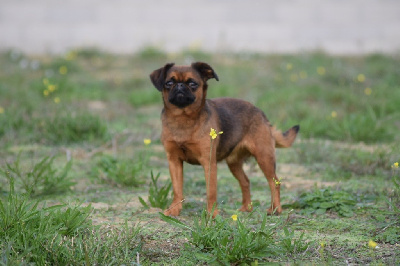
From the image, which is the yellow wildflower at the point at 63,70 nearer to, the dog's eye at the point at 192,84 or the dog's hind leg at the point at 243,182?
the dog's hind leg at the point at 243,182

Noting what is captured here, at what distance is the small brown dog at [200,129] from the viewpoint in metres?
4.77

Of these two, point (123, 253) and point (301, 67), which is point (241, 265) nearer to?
point (123, 253)

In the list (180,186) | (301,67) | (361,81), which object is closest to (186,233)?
(180,186)

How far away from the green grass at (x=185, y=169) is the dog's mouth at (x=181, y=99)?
2.38 feet

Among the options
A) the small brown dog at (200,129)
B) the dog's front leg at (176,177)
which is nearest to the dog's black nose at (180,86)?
the small brown dog at (200,129)

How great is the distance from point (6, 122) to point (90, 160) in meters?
1.52

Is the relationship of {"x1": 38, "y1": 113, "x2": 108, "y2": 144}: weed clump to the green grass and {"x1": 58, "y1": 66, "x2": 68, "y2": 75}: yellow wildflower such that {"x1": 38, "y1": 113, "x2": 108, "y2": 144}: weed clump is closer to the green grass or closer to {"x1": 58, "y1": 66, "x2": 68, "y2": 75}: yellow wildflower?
the green grass

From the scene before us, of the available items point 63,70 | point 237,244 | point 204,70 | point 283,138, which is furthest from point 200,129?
point 63,70

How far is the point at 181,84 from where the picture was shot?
474 centimetres

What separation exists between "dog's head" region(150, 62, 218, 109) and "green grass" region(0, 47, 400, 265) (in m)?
0.76

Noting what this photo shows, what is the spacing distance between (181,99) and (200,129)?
1.01 ft

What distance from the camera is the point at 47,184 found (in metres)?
5.32

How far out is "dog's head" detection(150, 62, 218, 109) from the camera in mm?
4687

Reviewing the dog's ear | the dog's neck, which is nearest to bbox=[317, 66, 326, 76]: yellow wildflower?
the dog's ear
